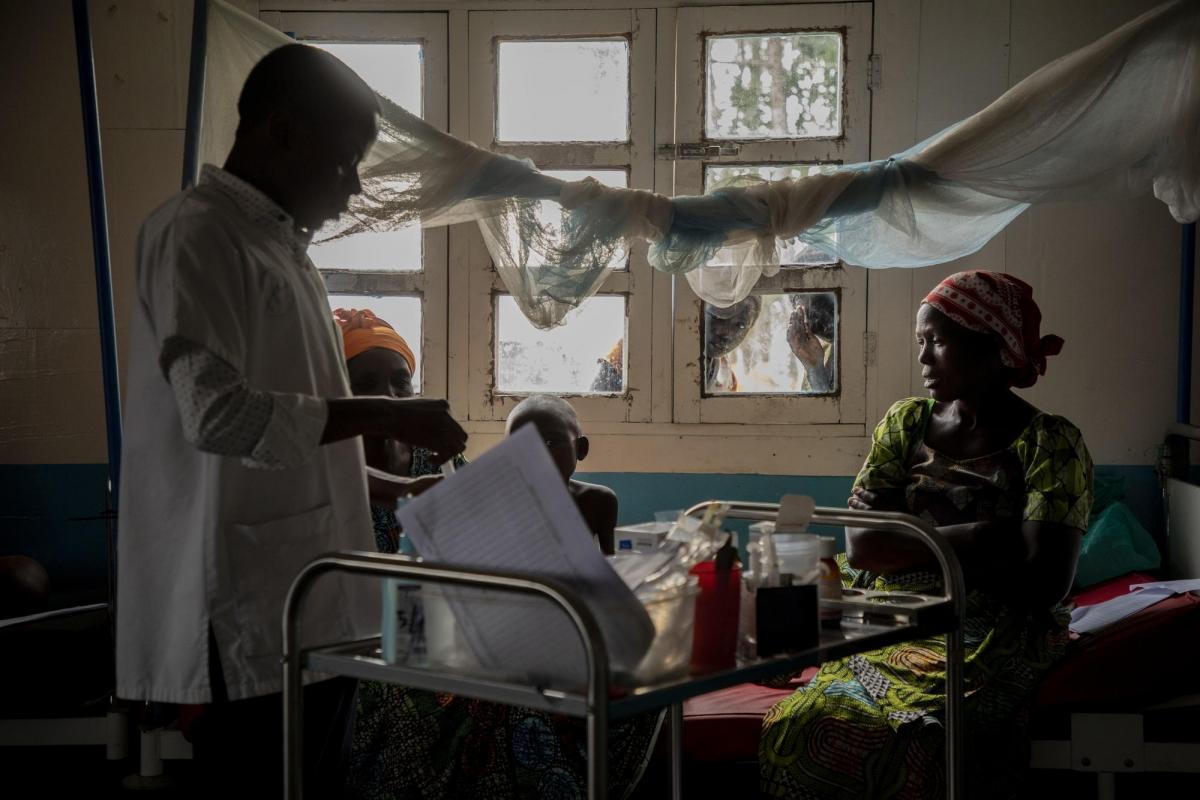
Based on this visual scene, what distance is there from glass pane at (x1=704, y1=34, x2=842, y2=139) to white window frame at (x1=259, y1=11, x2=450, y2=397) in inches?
35.2

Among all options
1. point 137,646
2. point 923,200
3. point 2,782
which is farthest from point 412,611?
point 2,782

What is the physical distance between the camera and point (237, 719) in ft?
5.40

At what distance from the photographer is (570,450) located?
304 cm

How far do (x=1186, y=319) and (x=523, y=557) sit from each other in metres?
2.98

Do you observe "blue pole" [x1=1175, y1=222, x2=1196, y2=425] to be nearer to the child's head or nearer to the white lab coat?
the child's head

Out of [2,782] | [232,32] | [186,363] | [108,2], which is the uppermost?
[108,2]

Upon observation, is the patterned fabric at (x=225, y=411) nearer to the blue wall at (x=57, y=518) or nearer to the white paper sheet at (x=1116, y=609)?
the white paper sheet at (x=1116, y=609)

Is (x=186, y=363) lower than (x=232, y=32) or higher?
lower

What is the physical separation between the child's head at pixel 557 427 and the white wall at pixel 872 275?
65cm

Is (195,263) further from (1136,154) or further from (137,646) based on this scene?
(1136,154)

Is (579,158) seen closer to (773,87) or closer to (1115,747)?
(773,87)

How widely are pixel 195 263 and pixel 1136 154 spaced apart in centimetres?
217

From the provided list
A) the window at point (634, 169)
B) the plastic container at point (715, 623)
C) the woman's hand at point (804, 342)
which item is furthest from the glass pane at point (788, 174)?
the plastic container at point (715, 623)

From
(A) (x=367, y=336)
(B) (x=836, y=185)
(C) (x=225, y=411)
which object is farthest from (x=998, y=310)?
(C) (x=225, y=411)
